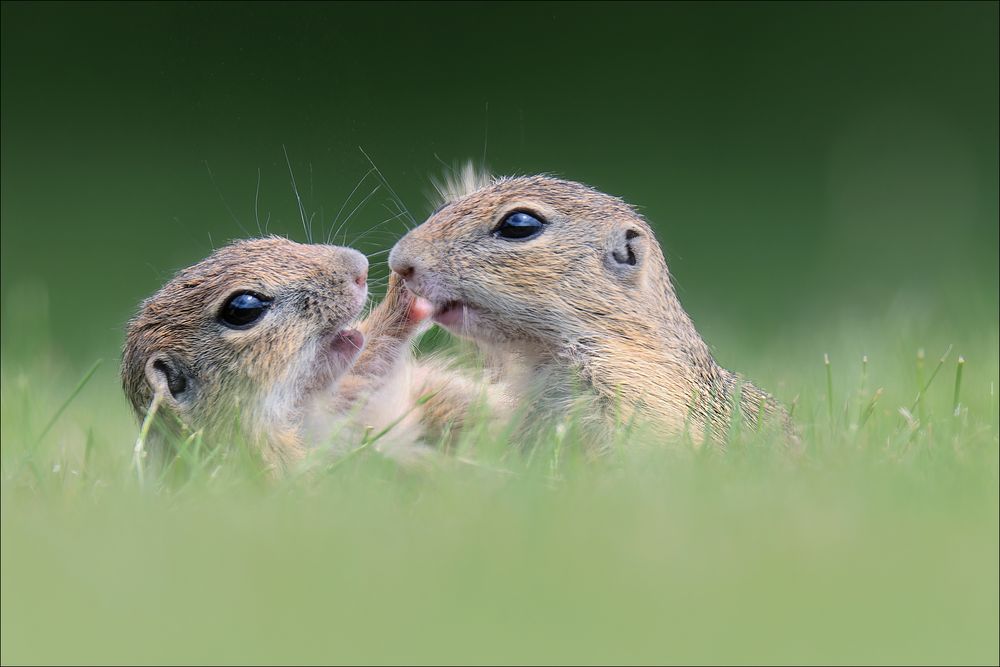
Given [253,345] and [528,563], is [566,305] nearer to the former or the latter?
[253,345]

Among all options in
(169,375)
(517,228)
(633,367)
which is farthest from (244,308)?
(633,367)

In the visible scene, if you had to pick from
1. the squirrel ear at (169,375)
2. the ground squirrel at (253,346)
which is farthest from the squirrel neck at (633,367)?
the squirrel ear at (169,375)

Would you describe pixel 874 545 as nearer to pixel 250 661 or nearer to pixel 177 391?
pixel 250 661

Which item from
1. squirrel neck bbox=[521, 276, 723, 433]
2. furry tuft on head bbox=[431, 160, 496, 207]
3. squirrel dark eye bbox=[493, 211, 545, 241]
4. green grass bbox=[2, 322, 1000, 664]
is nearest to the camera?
green grass bbox=[2, 322, 1000, 664]

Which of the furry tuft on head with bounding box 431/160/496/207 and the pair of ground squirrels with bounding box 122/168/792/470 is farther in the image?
the furry tuft on head with bounding box 431/160/496/207

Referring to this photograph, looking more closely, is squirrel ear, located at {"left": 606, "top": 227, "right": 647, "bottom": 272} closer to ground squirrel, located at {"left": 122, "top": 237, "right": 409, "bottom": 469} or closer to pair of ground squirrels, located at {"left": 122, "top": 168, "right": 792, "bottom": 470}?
pair of ground squirrels, located at {"left": 122, "top": 168, "right": 792, "bottom": 470}

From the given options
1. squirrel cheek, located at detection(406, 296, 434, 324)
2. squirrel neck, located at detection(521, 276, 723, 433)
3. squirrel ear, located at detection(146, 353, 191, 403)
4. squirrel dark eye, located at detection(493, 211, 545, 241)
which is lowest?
squirrel ear, located at detection(146, 353, 191, 403)

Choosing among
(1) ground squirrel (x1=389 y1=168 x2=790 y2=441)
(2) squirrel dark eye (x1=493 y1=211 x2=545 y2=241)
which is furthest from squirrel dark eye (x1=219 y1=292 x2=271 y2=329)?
(2) squirrel dark eye (x1=493 y1=211 x2=545 y2=241)
